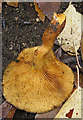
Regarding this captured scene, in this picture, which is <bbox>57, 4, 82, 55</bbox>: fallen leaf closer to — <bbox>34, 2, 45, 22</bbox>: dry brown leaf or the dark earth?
the dark earth

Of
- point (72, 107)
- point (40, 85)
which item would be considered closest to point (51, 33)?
point (40, 85)

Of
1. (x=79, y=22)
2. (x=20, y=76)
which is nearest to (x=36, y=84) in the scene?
(x=20, y=76)

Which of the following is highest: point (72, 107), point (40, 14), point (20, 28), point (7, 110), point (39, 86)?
point (40, 14)

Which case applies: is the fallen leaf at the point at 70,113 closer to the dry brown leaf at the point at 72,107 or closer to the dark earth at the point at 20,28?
the dry brown leaf at the point at 72,107

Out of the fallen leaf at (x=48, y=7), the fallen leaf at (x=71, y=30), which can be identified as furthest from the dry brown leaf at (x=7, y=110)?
the fallen leaf at (x=48, y=7)

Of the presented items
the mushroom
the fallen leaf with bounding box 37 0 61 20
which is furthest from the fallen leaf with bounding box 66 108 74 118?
the fallen leaf with bounding box 37 0 61 20

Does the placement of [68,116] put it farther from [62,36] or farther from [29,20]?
[29,20]

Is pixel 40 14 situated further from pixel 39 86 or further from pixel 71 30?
pixel 39 86
